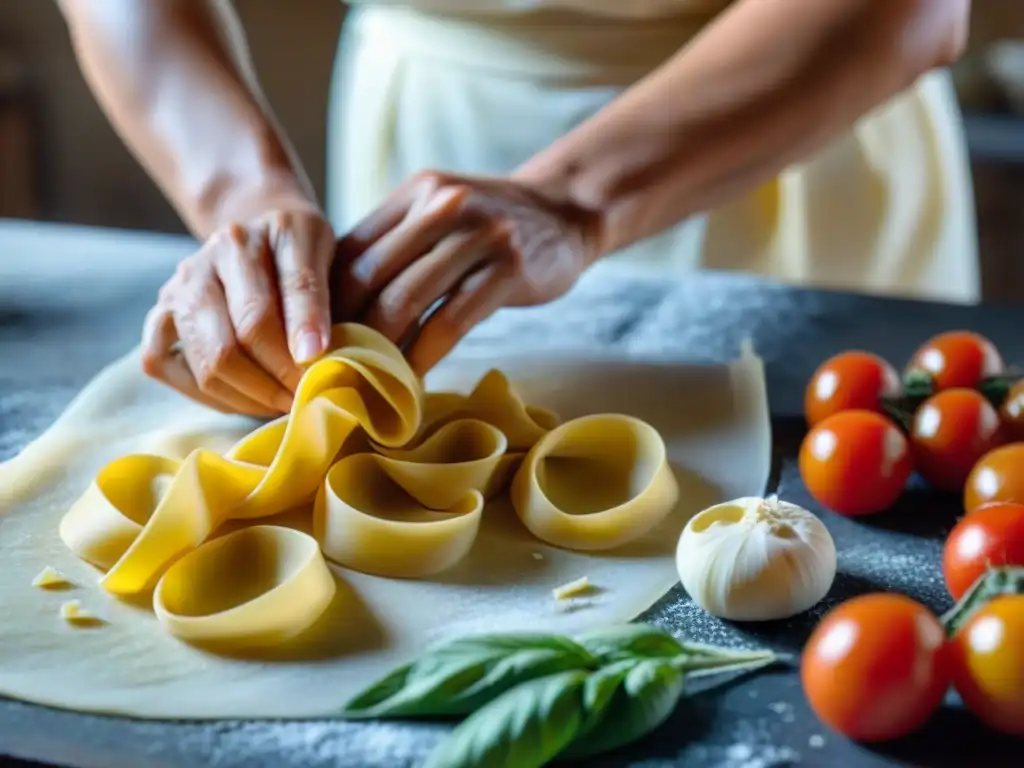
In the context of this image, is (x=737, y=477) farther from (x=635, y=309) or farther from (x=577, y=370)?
(x=635, y=309)

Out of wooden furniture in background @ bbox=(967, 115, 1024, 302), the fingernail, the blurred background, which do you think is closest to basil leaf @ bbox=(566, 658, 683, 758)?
the fingernail

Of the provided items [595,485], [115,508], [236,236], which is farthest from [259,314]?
[595,485]

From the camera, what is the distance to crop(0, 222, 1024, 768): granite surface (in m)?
0.77

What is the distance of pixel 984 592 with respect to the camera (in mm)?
778

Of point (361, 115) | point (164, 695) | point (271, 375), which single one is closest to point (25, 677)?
point (164, 695)

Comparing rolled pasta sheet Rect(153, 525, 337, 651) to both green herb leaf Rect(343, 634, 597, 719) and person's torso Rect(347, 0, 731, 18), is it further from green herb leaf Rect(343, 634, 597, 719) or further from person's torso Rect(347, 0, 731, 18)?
person's torso Rect(347, 0, 731, 18)

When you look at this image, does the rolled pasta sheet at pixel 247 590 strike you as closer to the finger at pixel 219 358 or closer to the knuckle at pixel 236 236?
the finger at pixel 219 358

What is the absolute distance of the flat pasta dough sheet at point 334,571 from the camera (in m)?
0.84

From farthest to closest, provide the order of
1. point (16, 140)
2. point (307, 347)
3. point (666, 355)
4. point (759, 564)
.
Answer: point (16, 140)
point (666, 355)
point (307, 347)
point (759, 564)

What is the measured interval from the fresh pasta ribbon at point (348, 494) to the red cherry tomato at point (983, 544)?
256mm

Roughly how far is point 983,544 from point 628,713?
32 centimetres

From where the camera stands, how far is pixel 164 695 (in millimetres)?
826

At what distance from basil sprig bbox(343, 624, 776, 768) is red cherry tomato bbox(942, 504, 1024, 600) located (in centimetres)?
21

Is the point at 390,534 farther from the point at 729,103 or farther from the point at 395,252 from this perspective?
the point at 729,103
